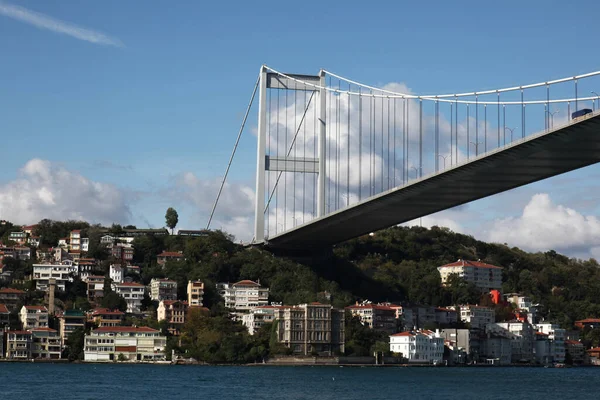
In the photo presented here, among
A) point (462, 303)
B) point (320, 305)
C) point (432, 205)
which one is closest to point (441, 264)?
point (462, 303)

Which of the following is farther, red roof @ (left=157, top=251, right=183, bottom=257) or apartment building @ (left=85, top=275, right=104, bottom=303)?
red roof @ (left=157, top=251, right=183, bottom=257)

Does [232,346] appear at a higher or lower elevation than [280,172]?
lower

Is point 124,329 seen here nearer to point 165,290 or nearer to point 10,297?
point 165,290

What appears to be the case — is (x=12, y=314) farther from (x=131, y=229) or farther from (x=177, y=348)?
(x=131, y=229)

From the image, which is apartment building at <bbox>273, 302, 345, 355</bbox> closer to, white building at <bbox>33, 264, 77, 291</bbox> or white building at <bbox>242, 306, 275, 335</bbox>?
white building at <bbox>242, 306, 275, 335</bbox>

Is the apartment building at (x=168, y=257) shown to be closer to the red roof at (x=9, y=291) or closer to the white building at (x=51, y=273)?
the white building at (x=51, y=273)

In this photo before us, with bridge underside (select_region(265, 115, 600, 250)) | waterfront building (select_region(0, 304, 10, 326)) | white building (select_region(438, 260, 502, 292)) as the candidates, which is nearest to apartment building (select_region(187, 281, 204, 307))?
bridge underside (select_region(265, 115, 600, 250))

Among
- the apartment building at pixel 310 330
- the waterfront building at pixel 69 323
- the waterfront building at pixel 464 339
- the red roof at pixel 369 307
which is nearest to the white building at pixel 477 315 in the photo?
the waterfront building at pixel 464 339
